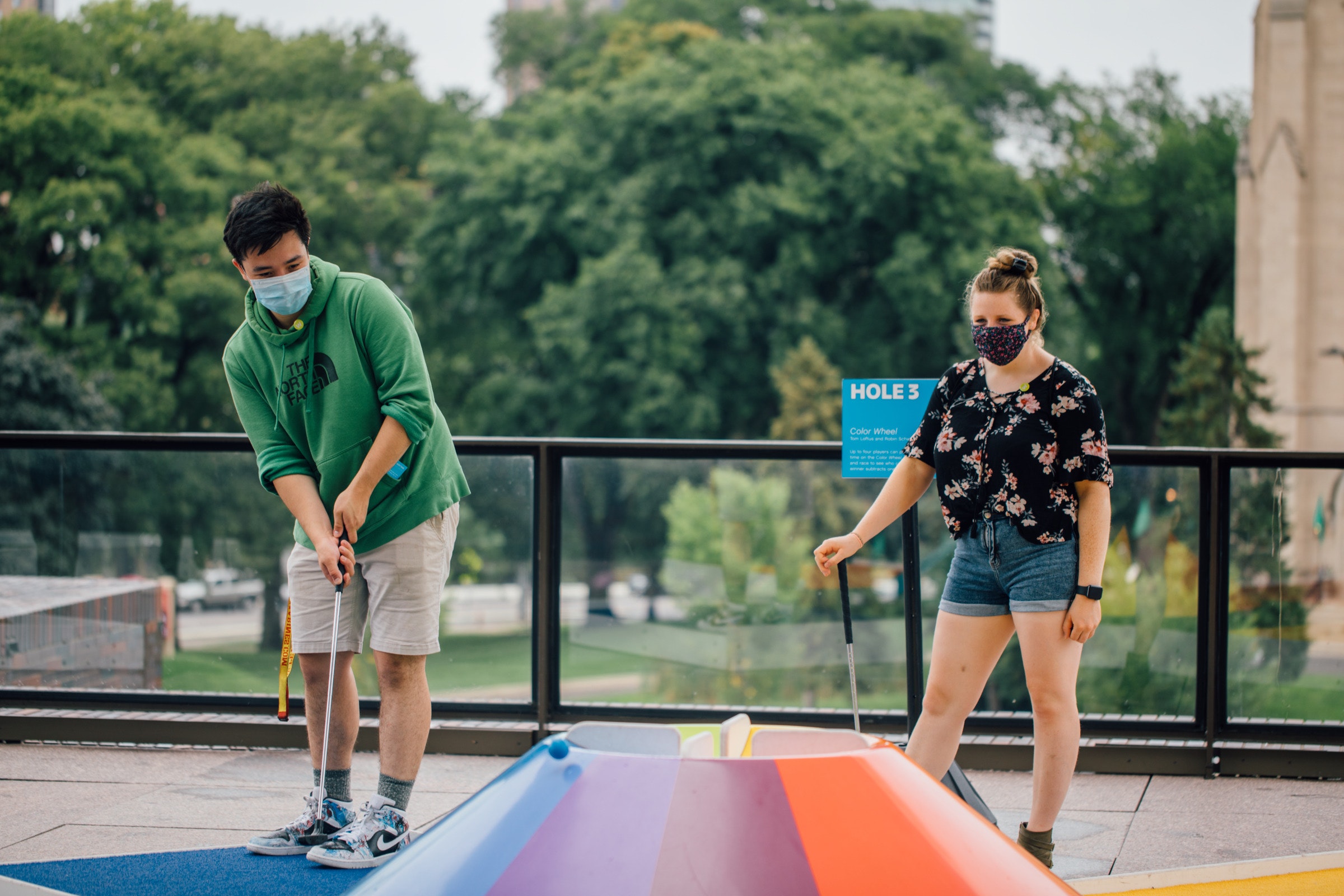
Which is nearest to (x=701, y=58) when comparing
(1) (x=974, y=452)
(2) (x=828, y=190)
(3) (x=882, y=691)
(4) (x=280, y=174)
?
(2) (x=828, y=190)

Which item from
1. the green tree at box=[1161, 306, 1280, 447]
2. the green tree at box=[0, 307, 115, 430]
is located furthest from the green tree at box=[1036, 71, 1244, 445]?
the green tree at box=[0, 307, 115, 430]

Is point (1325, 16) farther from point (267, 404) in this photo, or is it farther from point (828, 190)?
Answer: point (267, 404)

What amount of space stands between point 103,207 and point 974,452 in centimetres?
3131

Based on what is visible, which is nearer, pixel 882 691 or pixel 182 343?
pixel 882 691

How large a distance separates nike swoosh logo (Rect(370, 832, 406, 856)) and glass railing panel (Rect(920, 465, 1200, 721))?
2.87m

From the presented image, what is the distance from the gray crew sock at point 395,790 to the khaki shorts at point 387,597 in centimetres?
39

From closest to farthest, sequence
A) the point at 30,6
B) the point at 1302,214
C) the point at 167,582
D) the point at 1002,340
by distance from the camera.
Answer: the point at 1002,340
the point at 167,582
the point at 1302,214
the point at 30,6

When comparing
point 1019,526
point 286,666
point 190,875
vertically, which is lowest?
point 190,875

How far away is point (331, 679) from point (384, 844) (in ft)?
1.71

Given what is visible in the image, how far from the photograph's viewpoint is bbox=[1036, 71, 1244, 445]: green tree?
40.6 meters

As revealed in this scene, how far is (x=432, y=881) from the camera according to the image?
2.16 meters

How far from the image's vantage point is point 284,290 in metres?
3.75

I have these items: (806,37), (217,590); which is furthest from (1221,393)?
(217,590)

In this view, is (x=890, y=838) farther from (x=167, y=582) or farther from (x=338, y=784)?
(x=167, y=582)
